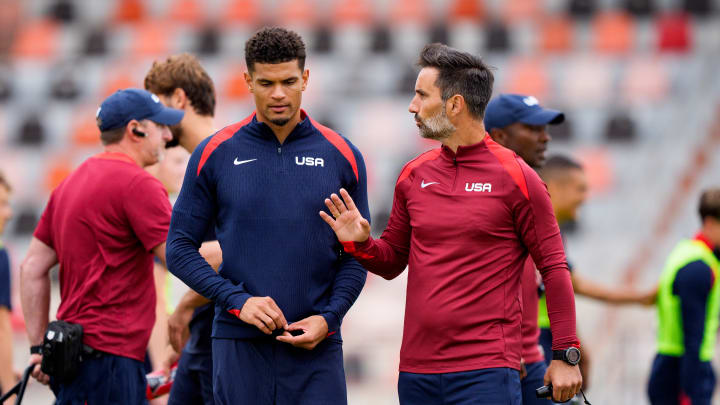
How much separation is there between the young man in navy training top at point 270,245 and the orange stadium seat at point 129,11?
47.7 ft

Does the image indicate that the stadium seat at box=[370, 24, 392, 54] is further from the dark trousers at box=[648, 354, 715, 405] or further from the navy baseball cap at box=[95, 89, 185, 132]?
the navy baseball cap at box=[95, 89, 185, 132]

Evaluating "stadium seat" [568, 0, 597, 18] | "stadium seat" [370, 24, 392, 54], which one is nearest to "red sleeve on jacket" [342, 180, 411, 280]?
"stadium seat" [370, 24, 392, 54]

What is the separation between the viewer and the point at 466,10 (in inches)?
680

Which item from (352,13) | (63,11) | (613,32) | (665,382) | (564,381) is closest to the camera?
(564,381)

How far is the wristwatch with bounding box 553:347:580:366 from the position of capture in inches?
162

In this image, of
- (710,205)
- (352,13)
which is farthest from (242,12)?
(710,205)

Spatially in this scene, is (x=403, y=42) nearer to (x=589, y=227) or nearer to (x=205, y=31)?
(x=205, y=31)

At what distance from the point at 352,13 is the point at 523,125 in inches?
489

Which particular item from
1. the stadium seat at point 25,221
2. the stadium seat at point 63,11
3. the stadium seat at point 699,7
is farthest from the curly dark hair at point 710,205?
the stadium seat at point 63,11

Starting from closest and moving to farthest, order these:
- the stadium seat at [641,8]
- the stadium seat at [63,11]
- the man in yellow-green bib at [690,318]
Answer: the man in yellow-green bib at [690,318] → the stadium seat at [641,8] → the stadium seat at [63,11]

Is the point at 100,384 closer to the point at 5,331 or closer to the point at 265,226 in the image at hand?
the point at 265,226

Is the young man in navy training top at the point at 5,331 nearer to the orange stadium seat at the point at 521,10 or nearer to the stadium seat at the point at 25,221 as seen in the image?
the stadium seat at the point at 25,221

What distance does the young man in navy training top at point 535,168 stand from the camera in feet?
16.8

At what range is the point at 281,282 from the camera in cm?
428
